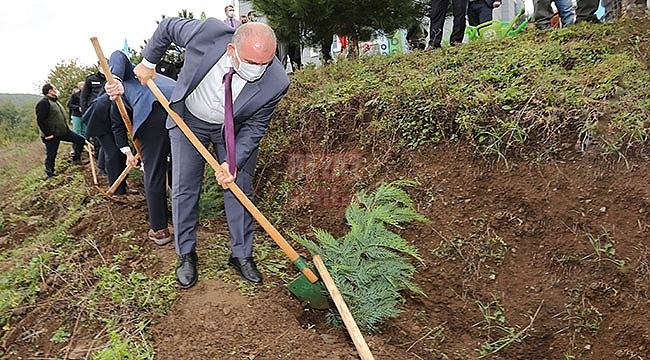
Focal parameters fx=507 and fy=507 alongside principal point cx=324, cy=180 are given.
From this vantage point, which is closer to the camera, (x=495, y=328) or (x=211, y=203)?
(x=495, y=328)

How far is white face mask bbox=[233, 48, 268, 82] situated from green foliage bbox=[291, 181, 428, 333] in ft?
3.85

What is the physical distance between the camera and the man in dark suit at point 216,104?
310 centimetres

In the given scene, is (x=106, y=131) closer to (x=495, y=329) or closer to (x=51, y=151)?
(x=51, y=151)

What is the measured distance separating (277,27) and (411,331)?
501 cm

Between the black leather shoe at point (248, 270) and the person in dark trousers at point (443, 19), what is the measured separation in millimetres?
3725

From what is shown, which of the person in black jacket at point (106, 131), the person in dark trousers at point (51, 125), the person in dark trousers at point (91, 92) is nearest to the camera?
the person in black jacket at point (106, 131)

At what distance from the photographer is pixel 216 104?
10.9 ft

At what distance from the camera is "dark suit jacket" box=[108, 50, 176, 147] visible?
381 centimetres

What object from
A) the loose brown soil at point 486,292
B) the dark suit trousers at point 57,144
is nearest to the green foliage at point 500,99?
the loose brown soil at point 486,292

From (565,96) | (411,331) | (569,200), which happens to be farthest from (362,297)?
(565,96)

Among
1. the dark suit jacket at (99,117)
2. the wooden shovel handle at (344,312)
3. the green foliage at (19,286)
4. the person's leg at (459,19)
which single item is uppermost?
the person's leg at (459,19)

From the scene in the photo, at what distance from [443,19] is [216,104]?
12.0 ft

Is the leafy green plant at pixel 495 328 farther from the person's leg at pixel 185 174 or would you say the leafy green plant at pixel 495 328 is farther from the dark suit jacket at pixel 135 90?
the dark suit jacket at pixel 135 90

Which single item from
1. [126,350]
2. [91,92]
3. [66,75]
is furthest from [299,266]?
[66,75]
